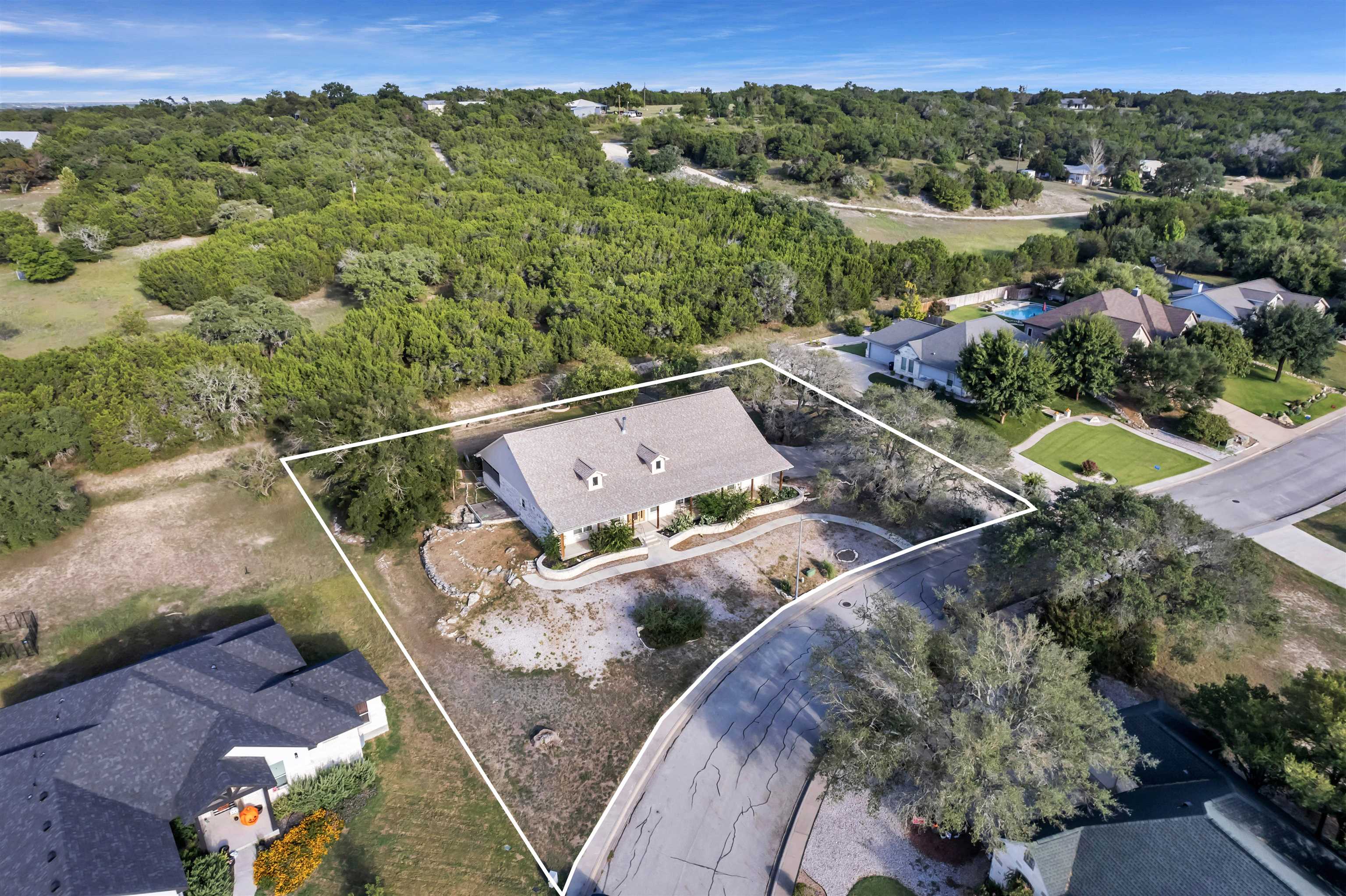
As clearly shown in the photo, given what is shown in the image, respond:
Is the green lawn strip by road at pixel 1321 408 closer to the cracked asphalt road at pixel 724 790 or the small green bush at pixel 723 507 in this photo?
Result: the cracked asphalt road at pixel 724 790

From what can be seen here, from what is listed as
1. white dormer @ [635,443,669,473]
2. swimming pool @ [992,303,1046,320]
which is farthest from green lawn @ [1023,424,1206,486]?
swimming pool @ [992,303,1046,320]

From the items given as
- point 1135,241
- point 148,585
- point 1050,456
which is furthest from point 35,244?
point 1135,241

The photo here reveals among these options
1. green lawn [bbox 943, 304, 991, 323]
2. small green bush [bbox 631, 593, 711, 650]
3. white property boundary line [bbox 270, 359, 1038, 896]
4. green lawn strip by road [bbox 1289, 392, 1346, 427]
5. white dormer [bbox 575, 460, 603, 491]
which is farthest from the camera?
green lawn [bbox 943, 304, 991, 323]

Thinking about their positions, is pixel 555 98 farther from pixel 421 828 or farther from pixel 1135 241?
pixel 421 828

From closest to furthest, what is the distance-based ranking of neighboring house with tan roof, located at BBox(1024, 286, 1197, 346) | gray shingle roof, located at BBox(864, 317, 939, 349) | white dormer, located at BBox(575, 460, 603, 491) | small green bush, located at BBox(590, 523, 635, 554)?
small green bush, located at BBox(590, 523, 635, 554) < white dormer, located at BBox(575, 460, 603, 491) < neighboring house with tan roof, located at BBox(1024, 286, 1197, 346) < gray shingle roof, located at BBox(864, 317, 939, 349)

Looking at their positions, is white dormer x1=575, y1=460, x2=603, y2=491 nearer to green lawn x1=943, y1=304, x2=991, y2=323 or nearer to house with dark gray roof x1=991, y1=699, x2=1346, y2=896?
house with dark gray roof x1=991, y1=699, x2=1346, y2=896

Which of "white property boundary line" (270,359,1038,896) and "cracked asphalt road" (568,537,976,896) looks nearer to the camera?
"cracked asphalt road" (568,537,976,896)

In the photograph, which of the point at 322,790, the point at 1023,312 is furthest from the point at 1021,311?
the point at 322,790
